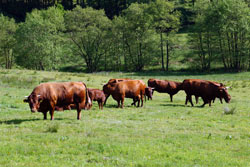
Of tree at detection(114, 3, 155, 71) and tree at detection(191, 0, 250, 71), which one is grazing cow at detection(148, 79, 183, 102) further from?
tree at detection(114, 3, 155, 71)

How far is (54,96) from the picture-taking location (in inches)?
527

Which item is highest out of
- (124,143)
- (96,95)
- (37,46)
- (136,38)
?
(136,38)

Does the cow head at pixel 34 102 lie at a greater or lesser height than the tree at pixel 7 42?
lesser

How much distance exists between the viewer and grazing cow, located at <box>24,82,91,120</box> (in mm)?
12844

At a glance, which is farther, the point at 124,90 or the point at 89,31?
the point at 89,31

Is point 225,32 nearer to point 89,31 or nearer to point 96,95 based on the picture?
point 89,31

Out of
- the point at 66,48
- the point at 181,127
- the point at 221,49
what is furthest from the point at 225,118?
the point at 66,48

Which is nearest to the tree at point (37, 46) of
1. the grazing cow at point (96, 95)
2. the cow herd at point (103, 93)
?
the cow herd at point (103, 93)

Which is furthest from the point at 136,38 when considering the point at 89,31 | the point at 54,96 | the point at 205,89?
the point at 54,96

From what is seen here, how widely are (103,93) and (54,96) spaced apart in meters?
6.60

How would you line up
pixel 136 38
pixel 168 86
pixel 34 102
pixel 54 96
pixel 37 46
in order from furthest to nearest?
pixel 136 38 → pixel 37 46 → pixel 168 86 → pixel 54 96 → pixel 34 102

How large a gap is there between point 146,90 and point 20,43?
55525 millimetres

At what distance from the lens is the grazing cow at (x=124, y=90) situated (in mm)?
19688

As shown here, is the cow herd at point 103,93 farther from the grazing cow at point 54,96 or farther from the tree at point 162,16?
the tree at point 162,16
